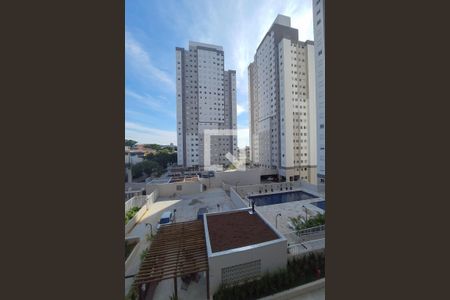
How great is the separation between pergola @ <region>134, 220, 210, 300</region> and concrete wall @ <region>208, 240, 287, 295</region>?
0.19 metres

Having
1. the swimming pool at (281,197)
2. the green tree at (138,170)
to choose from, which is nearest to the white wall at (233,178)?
the swimming pool at (281,197)

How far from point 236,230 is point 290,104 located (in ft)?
60.4

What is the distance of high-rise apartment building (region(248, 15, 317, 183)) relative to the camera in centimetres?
1980

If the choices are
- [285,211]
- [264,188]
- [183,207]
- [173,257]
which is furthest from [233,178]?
[173,257]

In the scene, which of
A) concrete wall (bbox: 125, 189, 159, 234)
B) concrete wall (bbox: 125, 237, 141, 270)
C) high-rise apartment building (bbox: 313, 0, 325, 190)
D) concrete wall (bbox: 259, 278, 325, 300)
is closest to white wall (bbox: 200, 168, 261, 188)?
concrete wall (bbox: 125, 189, 159, 234)

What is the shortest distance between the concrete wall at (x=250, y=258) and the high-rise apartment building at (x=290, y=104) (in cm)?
1614

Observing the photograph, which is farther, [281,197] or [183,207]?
[281,197]

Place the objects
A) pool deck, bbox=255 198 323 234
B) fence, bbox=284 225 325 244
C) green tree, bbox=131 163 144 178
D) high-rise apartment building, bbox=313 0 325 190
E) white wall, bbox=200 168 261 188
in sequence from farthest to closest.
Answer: green tree, bbox=131 163 144 178
white wall, bbox=200 168 261 188
high-rise apartment building, bbox=313 0 325 190
pool deck, bbox=255 198 323 234
fence, bbox=284 225 325 244

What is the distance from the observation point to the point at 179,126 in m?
27.1

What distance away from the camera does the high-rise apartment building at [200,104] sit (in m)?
26.9

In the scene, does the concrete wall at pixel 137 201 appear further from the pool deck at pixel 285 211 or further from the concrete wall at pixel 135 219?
the pool deck at pixel 285 211

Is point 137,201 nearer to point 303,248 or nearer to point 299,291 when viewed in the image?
point 303,248

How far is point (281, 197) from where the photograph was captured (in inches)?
490

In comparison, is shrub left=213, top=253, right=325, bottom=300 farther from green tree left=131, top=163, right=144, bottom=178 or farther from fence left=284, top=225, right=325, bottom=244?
green tree left=131, top=163, right=144, bottom=178
